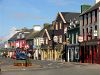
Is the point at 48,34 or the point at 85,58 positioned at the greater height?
the point at 48,34

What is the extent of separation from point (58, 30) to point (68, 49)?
10934 mm

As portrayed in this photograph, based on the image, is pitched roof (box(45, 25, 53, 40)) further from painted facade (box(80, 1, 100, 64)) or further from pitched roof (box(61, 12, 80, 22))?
painted facade (box(80, 1, 100, 64))

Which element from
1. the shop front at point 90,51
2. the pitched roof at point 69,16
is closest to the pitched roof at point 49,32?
the pitched roof at point 69,16

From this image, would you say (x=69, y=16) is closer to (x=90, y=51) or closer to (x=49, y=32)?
(x=49, y=32)

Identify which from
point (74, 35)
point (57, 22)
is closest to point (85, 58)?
point (74, 35)

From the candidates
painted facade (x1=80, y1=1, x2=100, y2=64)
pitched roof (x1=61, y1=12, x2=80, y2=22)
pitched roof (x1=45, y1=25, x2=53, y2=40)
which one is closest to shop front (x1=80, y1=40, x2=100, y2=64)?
painted facade (x1=80, y1=1, x2=100, y2=64)

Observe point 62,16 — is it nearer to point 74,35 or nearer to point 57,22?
point 57,22

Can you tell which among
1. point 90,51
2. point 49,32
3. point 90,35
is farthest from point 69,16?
point 90,51

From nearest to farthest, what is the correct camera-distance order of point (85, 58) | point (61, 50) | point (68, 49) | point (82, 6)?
point (85, 58) → point (82, 6) → point (68, 49) → point (61, 50)

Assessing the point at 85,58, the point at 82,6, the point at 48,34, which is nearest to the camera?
the point at 85,58

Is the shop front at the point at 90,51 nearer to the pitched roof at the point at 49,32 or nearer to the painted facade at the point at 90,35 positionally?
the painted facade at the point at 90,35

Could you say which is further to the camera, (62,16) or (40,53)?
(40,53)

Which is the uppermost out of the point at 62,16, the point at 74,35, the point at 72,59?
the point at 62,16

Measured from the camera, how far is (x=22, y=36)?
12688 centimetres
